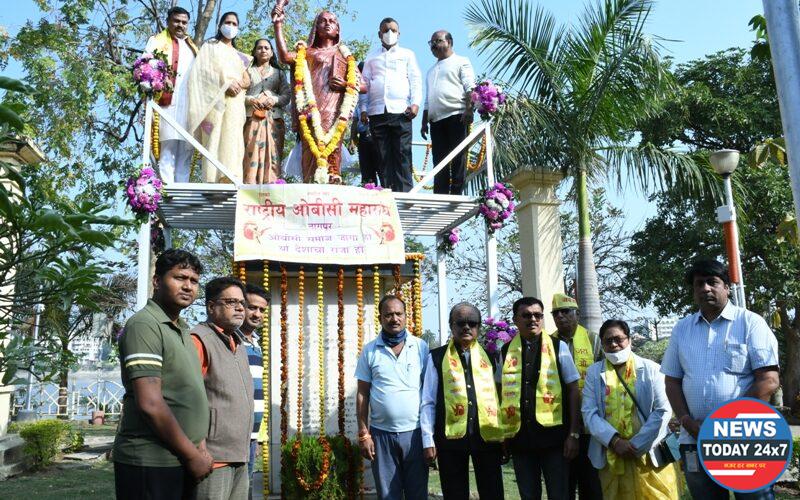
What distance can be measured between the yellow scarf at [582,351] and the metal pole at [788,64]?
6.96 ft

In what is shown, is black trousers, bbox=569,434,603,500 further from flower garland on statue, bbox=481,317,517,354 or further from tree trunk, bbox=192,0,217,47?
tree trunk, bbox=192,0,217,47

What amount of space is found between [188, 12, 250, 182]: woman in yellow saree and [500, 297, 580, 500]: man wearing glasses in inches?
139

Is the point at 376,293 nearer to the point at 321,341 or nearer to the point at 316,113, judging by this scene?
the point at 321,341

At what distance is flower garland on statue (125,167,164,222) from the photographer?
20.7 ft

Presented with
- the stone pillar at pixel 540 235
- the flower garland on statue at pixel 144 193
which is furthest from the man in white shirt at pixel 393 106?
the flower garland on statue at pixel 144 193

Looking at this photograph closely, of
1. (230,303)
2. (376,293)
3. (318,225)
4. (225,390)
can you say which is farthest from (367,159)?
(225,390)

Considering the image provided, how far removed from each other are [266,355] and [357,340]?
0.85m

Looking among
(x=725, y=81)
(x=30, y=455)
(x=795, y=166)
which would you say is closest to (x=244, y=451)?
(x=795, y=166)

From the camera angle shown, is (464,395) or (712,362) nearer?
(712,362)

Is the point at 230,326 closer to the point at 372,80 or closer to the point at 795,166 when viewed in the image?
the point at 795,166

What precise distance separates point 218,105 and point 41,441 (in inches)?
234

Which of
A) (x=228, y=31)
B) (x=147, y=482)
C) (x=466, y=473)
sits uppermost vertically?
(x=228, y=31)

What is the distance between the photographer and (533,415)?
4.83 m

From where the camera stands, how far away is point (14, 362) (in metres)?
4.73
